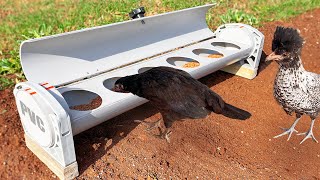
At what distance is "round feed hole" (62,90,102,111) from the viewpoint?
13.7 feet

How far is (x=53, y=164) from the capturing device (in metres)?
3.52

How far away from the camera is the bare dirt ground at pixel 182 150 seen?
12.1 ft

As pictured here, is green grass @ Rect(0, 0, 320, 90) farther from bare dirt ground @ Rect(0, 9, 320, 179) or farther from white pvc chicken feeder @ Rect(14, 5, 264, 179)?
bare dirt ground @ Rect(0, 9, 320, 179)

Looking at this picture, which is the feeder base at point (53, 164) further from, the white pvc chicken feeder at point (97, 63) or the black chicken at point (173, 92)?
the black chicken at point (173, 92)

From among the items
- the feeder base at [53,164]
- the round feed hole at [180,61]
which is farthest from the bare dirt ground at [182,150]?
the round feed hole at [180,61]

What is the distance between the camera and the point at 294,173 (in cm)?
379

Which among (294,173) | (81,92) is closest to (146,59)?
(81,92)

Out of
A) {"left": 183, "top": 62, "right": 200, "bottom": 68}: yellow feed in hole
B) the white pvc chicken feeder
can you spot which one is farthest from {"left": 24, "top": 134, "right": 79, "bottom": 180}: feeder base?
{"left": 183, "top": 62, "right": 200, "bottom": 68}: yellow feed in hole

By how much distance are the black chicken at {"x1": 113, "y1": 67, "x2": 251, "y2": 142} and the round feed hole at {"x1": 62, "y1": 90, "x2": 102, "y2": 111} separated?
0.65m

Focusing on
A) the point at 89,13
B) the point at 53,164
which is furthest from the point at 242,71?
the point at 89,13

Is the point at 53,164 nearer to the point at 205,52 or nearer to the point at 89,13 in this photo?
the point at 205,52

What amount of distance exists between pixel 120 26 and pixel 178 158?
2168mm

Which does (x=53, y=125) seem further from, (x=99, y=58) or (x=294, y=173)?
(x=294, y=173)

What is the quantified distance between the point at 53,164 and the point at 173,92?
1.61 meters
